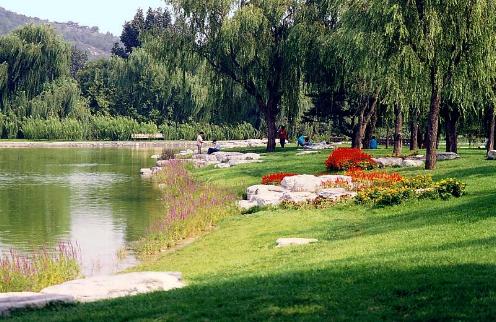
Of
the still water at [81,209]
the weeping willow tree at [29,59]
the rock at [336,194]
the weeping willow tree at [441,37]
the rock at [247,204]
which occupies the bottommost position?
the still water at [81,209]

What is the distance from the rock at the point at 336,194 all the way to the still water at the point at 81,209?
18.3 ft

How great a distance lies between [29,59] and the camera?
256 feet

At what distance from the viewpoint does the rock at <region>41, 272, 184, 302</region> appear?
32.4 ft

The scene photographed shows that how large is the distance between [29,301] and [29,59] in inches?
2875

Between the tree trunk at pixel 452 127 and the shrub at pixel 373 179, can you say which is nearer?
the shrub at pixel 373 179

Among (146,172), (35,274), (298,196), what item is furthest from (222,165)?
(35,274)

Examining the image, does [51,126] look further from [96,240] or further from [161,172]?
[96,240]

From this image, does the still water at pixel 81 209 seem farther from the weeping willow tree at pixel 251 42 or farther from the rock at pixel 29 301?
the weeping willow tree at pixel 251 42

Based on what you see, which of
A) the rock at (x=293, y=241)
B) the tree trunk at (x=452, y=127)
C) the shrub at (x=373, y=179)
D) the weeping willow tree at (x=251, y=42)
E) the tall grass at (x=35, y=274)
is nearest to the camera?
the tall grass at (x=35, y=274)

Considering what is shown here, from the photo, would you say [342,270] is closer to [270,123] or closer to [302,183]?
[302,183]

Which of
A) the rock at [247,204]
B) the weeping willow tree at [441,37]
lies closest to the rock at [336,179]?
the rock at [247,204]

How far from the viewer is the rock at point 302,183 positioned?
77.1ft

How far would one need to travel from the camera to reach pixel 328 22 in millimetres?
41719

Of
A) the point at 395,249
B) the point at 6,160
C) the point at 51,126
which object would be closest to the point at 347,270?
the point at 395,249
